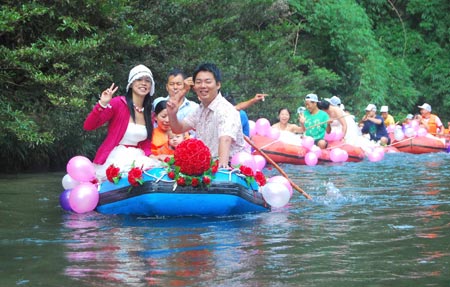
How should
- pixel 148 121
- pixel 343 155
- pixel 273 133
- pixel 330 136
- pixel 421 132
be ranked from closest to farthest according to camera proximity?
pixel 148 121 → pixel 273 133 → pixel 343 155 → pixel 330 136 → pixel 421 132

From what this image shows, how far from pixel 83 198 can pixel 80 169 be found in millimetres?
303

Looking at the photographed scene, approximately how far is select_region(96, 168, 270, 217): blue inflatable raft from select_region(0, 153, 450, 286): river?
91mm

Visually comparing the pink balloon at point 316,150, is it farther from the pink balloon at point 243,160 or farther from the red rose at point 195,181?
the red rose at point 195,181

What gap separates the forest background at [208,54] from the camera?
1022 centimetres

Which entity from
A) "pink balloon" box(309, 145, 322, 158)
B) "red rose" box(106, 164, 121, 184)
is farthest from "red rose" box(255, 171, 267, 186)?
"pink balloon" box(309, 145, 322, 158)

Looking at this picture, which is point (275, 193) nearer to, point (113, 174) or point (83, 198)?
point (113, 174)

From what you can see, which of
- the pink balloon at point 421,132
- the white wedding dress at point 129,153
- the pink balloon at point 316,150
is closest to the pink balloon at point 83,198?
the white wedding dress at point 129,153

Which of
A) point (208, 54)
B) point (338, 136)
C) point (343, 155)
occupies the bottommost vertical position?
point (343, 155)

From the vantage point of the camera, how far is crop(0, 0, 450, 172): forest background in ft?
33.5

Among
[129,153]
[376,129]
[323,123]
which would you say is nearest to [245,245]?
→ [129,153]

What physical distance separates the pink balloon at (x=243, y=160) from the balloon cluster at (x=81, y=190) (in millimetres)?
1173

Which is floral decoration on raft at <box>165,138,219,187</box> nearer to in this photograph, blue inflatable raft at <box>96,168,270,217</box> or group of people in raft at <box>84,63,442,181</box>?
blue inflatable raft at <box>96,168,270,217</box>

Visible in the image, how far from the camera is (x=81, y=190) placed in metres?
6.78

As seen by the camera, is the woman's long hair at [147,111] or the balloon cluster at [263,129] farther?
the balloon cluster at [263,129]
